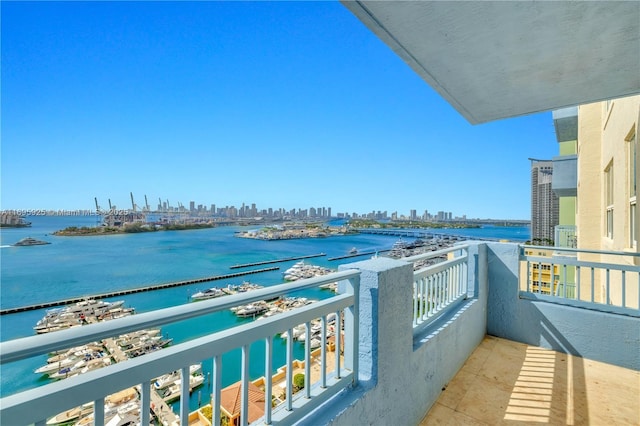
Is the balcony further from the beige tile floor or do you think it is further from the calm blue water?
the calm blue water

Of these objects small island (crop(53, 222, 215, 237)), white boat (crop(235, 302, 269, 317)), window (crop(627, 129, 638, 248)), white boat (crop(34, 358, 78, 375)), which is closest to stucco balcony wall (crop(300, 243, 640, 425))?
white boat (crop(235, 302, 269, 317))

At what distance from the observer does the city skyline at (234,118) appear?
764 cm

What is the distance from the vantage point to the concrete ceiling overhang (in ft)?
5.23

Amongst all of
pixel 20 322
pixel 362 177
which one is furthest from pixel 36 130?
pixel 362 177

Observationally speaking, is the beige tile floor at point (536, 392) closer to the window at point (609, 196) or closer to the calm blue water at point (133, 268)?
the window at point (609, 196)

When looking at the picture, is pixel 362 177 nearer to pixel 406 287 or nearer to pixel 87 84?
pixel 87 84

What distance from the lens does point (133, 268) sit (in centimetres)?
1786

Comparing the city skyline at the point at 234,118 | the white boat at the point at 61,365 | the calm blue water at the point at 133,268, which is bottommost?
the calm blue water at the point at 133,268

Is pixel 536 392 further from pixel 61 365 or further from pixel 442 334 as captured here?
pixel 61 365

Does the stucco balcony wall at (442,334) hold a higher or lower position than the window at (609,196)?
lower

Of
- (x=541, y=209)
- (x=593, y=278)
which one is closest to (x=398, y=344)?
(x=593, y=278)

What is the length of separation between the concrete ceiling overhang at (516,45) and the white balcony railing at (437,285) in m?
1.59

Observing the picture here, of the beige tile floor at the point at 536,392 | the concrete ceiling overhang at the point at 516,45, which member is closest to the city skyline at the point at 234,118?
the concrete ceiling overhang at the point at 516,45

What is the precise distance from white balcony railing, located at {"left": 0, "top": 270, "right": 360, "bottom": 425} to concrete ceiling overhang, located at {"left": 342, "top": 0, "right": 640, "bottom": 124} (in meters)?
1.60
